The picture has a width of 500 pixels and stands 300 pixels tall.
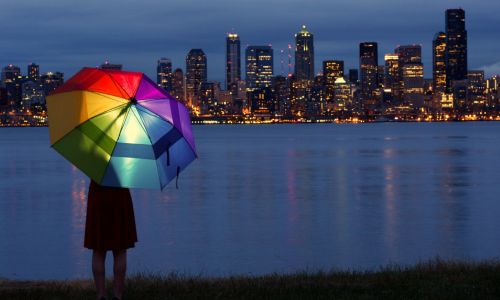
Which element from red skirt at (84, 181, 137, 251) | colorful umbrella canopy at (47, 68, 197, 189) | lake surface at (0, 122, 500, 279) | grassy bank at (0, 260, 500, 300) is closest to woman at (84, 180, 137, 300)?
red skirt at (84, 181, 137, 251)

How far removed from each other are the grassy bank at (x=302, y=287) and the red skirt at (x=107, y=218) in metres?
1.17

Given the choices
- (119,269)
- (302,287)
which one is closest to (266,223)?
(302,287)

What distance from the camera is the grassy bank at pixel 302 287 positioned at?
10.6m

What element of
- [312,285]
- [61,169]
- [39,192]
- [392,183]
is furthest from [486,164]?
[312,285]

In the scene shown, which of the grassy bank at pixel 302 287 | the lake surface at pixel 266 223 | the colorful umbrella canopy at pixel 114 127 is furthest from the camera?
the lake surface at pixel 266 223

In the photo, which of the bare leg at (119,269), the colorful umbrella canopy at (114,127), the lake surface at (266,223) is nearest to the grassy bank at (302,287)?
the bare leg at (119,269)

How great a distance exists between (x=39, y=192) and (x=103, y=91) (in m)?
34.0

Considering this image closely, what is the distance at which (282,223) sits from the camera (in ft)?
92.4

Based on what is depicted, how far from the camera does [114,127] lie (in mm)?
9523

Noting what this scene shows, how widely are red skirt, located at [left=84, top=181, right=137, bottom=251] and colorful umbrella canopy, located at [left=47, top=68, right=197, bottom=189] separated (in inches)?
10.7

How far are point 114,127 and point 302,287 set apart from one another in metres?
3.53

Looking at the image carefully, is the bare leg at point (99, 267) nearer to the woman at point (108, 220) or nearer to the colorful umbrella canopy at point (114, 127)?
the woman at point (108, 220)

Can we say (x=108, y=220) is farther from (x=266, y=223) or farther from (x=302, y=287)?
(x=266, y=223)

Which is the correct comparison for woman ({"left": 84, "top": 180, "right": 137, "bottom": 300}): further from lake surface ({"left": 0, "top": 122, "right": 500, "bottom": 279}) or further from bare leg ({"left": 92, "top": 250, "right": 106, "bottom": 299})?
lake surface ({"left": 0, "top": 122, "right": 500, "bottom": 279})
